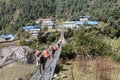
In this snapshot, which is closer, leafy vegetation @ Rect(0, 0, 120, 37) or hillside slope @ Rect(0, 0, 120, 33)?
leafy vegetation @ Rect(0, 0, 120, 37)

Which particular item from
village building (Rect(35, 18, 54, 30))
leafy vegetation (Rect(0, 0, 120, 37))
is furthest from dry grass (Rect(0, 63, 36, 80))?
leafy vegetation (Rect(0, 0, 120, 37))

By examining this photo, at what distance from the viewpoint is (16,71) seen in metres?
6.59

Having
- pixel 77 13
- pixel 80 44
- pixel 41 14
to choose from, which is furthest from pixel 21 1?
pixel 80 44

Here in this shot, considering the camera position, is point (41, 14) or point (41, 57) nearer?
point (41, 57)

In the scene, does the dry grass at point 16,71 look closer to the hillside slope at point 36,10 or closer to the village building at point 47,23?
the village building at point 47,23

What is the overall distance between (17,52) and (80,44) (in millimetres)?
9661

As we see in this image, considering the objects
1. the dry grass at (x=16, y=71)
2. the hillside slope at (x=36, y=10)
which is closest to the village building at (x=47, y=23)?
the hillside slope at (x=36, y=10)

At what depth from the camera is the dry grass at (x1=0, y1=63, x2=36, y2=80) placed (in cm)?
601

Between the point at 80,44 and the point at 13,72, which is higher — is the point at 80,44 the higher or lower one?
the lower one

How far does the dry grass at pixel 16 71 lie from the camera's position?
19.7 ft

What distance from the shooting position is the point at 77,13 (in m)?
77.6

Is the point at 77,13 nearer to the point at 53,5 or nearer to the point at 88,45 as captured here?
the point at 53,5

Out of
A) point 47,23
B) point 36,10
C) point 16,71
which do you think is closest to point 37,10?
point 36,10

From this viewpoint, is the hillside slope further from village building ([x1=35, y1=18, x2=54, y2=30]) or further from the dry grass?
the dry grass
